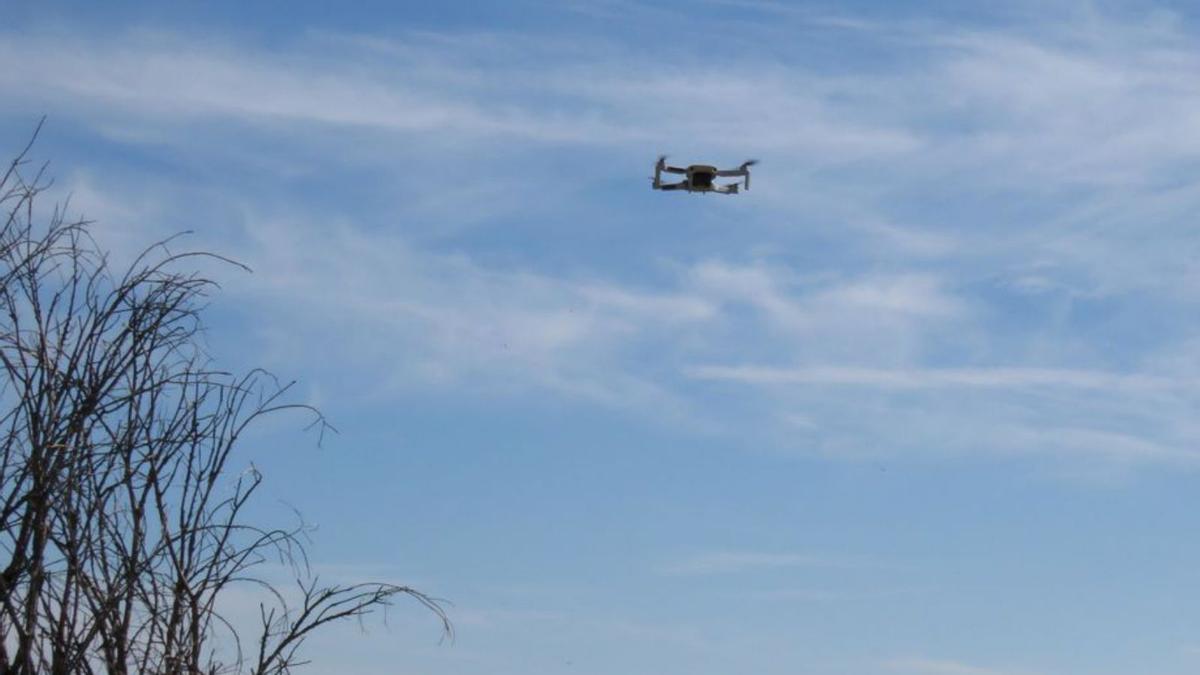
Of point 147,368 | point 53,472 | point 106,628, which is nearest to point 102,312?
point 147,368

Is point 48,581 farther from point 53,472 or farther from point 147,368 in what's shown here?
point 147,368

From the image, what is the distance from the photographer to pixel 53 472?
9.38 m

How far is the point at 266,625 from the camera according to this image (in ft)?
35.6

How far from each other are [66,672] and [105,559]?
685 millimetres

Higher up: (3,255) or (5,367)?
(3,255)

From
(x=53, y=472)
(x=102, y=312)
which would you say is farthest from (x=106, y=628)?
(x=102, y=312)

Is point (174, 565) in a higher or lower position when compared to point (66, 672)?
higher

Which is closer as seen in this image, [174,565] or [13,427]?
[13,427]

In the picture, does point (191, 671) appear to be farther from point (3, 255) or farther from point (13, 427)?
point (3, 255)

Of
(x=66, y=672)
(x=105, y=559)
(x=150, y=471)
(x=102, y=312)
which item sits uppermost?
(x=102, y=312)

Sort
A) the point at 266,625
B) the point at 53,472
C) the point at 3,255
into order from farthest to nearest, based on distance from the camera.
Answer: the point at 266,625 < the point at 3,255 < the point at 53,472

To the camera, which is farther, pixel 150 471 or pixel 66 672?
pixel 150 471

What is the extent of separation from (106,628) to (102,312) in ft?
6.04

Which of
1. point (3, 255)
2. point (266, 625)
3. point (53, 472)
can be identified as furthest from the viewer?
point (266, 625)
